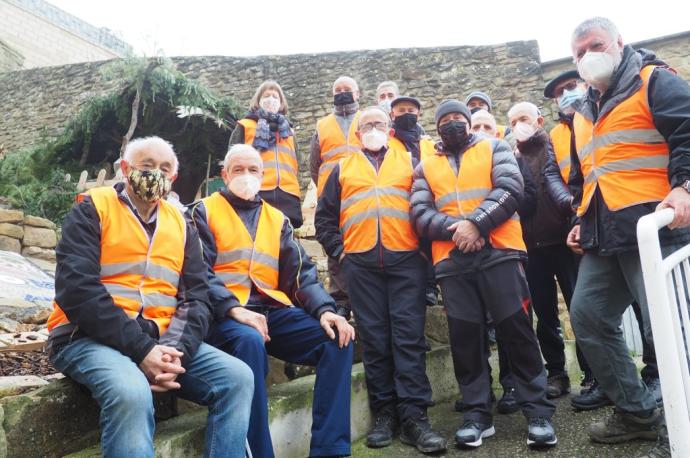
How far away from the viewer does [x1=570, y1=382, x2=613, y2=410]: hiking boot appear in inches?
121

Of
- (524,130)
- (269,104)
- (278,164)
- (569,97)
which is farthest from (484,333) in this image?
(269,104)

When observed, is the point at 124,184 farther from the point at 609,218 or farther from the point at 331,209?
the point at 609,218

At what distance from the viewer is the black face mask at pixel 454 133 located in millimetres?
2988

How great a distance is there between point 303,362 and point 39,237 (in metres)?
5.32

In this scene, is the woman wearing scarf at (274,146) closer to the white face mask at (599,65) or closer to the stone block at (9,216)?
the white face mask at (599,65)

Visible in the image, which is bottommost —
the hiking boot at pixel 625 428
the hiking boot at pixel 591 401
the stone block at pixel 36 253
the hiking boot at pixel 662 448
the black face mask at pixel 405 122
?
the hiking boot at pixel 591 401

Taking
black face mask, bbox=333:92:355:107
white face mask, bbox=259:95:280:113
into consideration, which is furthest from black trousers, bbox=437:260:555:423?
white face mask, bbox=259:95:280:113

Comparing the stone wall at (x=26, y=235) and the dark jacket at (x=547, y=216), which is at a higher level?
the stone wall at (x=26, y=235)

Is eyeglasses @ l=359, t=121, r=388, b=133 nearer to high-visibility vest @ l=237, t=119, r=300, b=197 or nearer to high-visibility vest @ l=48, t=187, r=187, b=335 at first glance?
high-visibility vest @ l=237, t=119, r=300, b=197

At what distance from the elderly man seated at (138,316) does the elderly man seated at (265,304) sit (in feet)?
0.57

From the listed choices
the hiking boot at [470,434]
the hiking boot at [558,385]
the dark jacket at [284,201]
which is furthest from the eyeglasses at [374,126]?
the hiking boot at [558,385]

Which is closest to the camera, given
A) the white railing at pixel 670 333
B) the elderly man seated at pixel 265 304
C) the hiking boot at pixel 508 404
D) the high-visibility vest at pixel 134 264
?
the white railing at pixel 670 333

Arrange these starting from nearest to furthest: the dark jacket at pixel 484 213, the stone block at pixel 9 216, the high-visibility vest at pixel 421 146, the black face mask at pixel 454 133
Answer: the dark jacket at pixel 484 213 < the black face mask at pixel 454 133 < the high-visibility vest at pixel 421 146 < the stone block at pixel 9 216

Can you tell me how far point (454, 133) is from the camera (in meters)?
2.99
